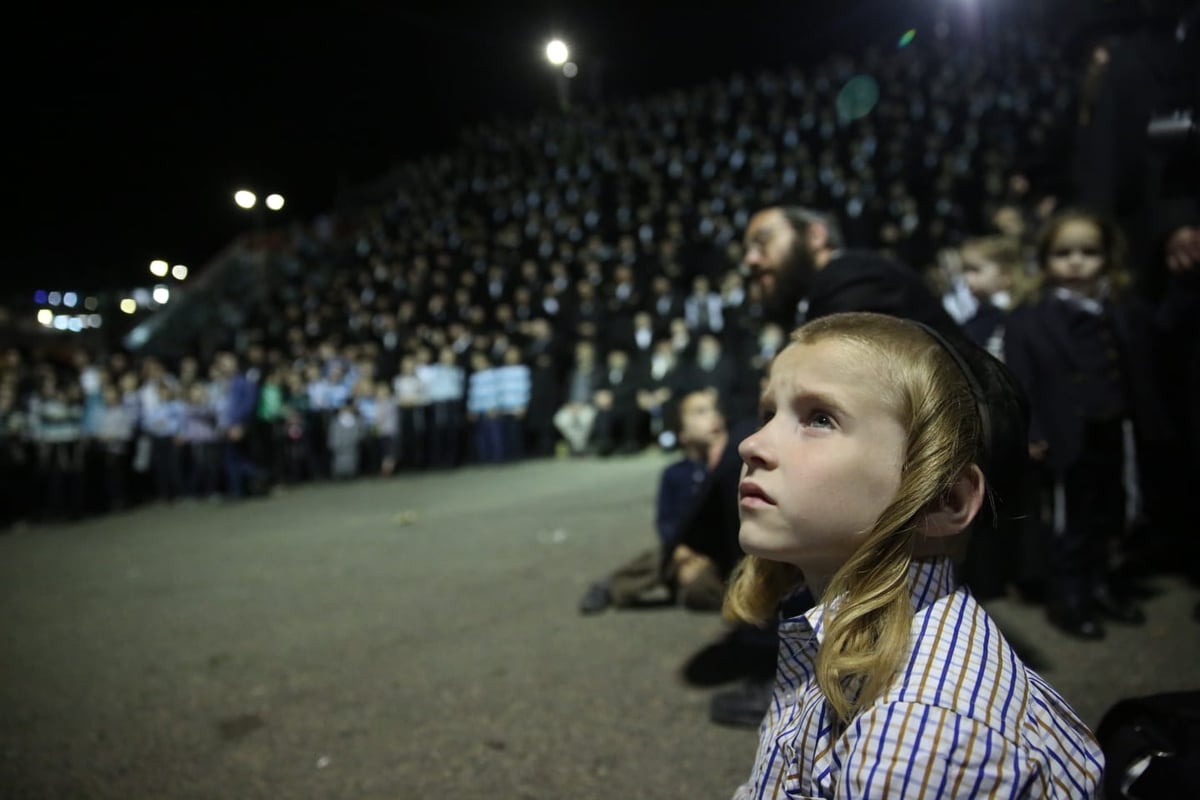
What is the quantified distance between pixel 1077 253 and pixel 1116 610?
5.30 ft

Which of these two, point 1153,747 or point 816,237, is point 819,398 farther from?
point 816,237

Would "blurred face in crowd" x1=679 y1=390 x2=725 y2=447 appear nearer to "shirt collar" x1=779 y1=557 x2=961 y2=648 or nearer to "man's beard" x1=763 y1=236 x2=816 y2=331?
"man's beard" x1=763 y1=236 x2=816 y2=331

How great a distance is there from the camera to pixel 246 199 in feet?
11.2

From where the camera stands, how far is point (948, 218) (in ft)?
35.7

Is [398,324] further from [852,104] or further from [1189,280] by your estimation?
[1189,280]

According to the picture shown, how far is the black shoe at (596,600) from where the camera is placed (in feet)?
13.4

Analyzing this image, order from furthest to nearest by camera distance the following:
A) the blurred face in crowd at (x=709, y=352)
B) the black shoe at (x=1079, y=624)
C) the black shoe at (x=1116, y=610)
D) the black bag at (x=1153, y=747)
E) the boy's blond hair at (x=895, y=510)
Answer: the blurred face in crowd at (x=709, y=352)
the black shoe at (x=1116, y=610)
the black shoe at (x=1079, y=624)
the black bag at (x=1153, y=747)
the boy's blond hair at (x=895, y=510)

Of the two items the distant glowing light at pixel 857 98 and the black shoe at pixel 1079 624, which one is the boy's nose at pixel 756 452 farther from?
the distant glowing light at pixel 857 98

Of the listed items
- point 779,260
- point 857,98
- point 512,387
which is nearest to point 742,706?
point 779,260

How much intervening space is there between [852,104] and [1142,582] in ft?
42.6

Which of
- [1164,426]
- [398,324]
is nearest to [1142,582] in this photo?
[1164,426]

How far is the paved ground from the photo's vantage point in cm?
254

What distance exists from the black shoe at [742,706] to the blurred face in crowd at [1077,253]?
2.21 metres

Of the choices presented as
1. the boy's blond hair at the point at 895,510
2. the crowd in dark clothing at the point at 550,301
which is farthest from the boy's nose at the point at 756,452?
the crowd in dark clothing at the point at 550,301
